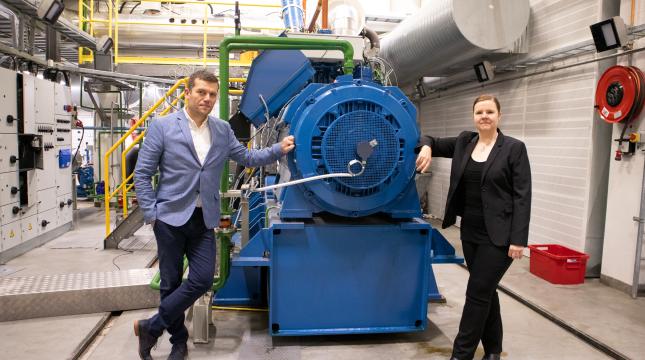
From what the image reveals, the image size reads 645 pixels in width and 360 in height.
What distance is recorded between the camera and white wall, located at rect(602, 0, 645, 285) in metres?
3.97

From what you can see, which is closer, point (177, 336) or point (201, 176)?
point (201, 176)

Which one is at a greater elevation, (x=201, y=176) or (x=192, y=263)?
(x=201, y=176)

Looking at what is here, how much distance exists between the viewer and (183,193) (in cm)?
239

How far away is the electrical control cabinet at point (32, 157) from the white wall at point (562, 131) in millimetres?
5539

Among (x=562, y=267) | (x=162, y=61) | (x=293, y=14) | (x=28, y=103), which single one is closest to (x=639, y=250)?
(x=562, y=267)

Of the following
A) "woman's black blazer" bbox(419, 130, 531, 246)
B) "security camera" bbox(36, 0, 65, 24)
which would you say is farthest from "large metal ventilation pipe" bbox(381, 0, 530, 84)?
"security camera" bbox(36, 0, 65, 24)

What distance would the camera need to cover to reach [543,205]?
5.12 m

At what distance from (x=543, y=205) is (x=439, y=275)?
1.53m

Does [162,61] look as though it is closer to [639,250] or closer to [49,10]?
[49,10]

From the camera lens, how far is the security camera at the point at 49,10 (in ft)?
16.5

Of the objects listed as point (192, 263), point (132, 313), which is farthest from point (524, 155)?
point (132, 313)

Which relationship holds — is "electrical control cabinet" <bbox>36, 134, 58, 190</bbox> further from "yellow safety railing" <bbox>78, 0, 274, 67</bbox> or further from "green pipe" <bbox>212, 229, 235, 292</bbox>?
"green pipe" <bbox>212, 229, 235, 292</bbox>

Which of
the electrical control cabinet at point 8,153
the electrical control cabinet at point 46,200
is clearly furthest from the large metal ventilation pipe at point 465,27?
the electrical control cabinet at point 46,200

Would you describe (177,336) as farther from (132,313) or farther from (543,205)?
(543,205)
